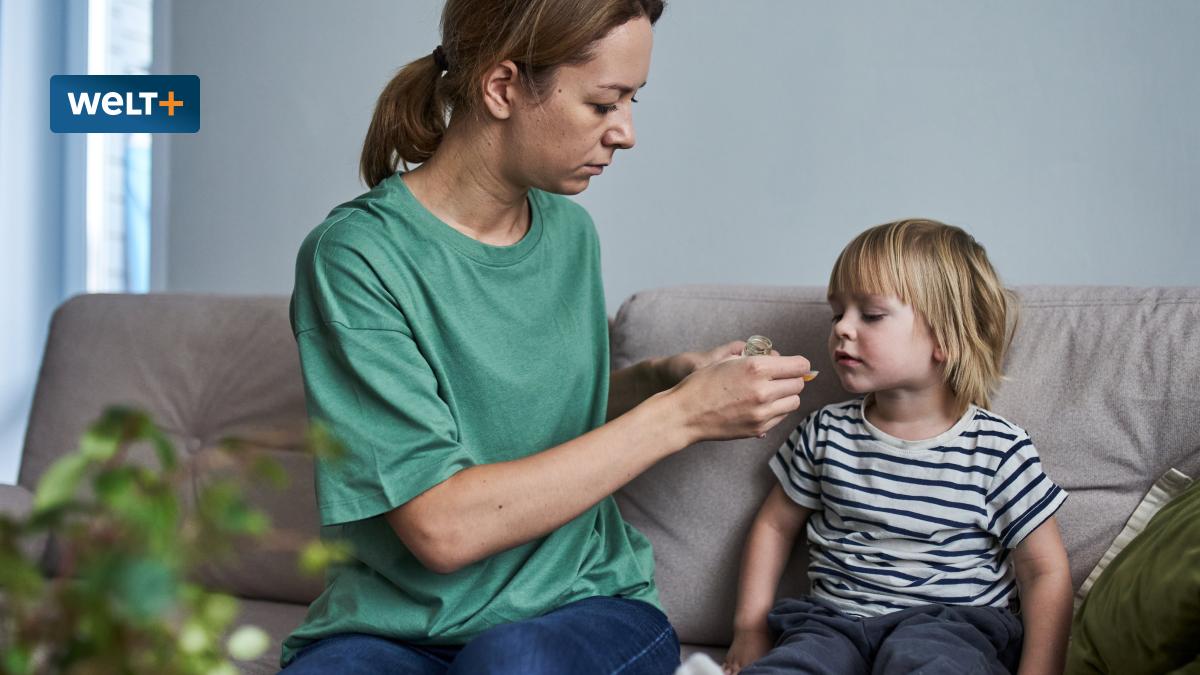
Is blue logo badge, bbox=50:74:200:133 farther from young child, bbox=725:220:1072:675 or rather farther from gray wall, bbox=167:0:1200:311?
young child, bbox=725:220:1072:675

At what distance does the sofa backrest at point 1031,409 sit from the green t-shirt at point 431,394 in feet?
0.79

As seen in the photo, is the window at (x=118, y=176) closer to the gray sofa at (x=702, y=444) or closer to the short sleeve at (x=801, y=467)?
the gray sofa at (x=702, y=444)

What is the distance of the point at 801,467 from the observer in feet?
5.05

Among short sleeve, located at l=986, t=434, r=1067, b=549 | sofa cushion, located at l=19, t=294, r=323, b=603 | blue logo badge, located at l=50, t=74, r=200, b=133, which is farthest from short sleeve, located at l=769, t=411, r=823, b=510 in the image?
blue logo badge, located at l=50, t=74, r=200, b=133

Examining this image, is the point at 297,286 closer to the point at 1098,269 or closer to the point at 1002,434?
the point at 1002,434

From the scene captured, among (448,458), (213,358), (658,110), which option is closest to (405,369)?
(448,458)

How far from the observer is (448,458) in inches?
46.1

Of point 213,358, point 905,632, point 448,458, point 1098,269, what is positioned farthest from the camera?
point 1098,269

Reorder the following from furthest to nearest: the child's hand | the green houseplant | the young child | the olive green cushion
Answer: the child's hand
the young child
the olive green cushion
the green houseplant

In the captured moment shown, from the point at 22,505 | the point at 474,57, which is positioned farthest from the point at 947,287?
the point at 22,505

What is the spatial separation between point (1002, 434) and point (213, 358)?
4.35 feet

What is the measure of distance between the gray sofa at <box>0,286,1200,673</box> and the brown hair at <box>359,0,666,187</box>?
0.41m

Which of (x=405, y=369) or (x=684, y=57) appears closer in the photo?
(x=405, y=369)

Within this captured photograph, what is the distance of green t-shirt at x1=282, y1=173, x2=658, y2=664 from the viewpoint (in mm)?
1172
